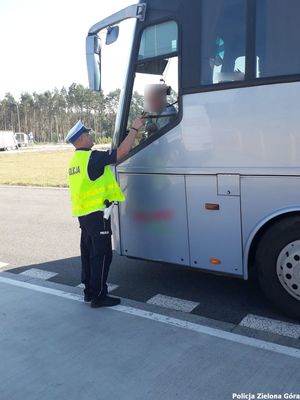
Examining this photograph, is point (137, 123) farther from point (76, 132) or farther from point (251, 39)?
point (251, 39)

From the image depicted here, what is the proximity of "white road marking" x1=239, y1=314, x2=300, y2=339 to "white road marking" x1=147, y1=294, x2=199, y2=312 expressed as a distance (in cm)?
59

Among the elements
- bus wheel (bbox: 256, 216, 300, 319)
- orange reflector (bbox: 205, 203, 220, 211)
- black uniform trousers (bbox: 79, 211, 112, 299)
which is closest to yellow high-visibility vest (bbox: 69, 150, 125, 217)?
black uniform trousers (bbox: 79, 211, 112, 299)

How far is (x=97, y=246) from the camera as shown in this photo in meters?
4.43

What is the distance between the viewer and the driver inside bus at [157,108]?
4.33m

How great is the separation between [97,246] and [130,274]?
4.24 feet

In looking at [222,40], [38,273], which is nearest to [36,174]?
[38,273]

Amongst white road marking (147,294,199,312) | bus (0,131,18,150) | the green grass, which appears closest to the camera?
white road marking (147,294,199,312)

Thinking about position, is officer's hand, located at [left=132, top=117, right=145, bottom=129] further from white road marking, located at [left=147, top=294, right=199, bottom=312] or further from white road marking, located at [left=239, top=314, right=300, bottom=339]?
white road marking, located at [left=239, top=314, right=300, bottom=339]

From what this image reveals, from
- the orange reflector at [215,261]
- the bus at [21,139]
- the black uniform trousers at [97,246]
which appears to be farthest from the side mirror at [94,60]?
the bus at [21,139]

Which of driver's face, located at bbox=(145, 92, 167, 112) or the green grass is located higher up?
driver's face, located at bbox=(145, 92, 167, 112)

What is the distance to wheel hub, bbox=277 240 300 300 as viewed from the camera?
12.6 ft

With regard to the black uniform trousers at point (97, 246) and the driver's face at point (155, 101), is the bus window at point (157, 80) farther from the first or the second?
the black uniform trousers at point (97, 246)

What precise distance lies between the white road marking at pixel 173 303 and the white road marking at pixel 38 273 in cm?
160

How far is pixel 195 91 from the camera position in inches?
161
